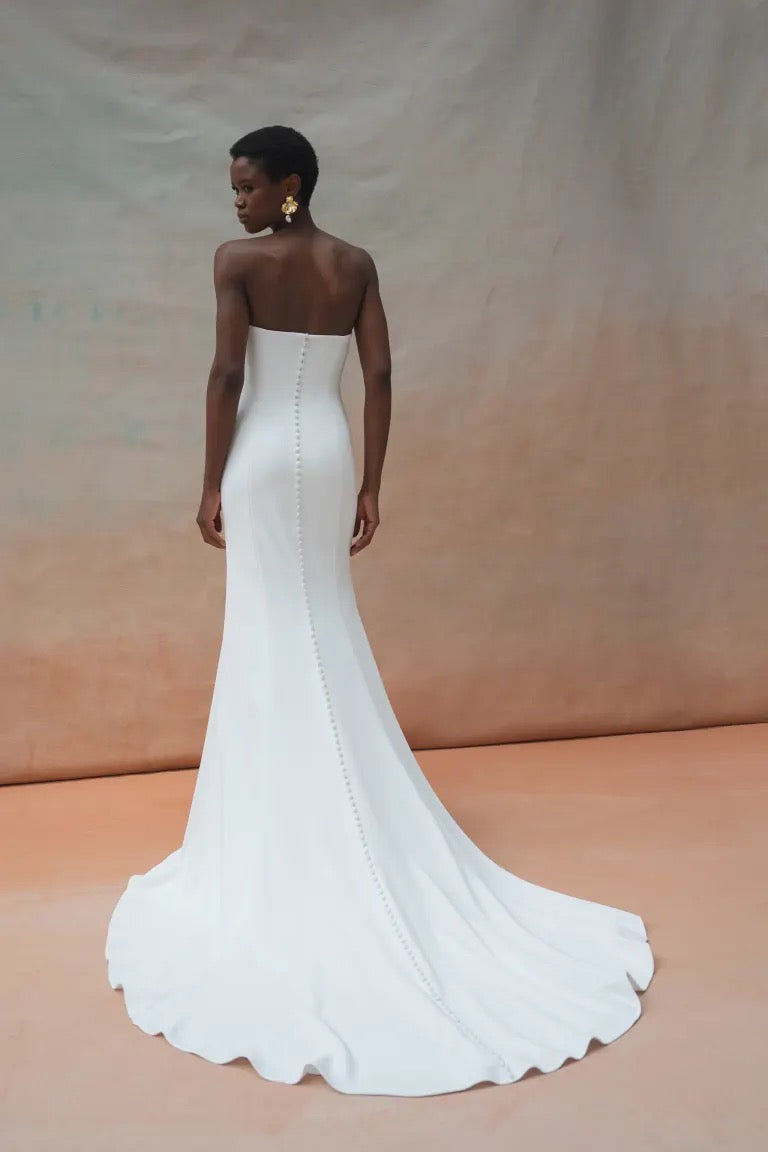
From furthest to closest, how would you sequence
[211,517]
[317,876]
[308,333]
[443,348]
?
→ [443,348] → [211,517] → [308,333] → [317,876]

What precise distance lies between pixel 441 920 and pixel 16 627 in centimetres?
225

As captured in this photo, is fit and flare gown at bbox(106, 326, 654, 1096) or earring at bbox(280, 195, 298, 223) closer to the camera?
fit and flare gown at bbox(106, 326, 654, 1096)

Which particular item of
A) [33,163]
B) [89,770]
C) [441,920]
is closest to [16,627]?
[89,770]

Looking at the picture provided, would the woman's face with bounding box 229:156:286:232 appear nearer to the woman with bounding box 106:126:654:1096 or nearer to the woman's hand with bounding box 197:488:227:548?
the woman with bounding box 106:126:654:1096

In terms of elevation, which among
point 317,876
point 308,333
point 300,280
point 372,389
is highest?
point 300,280

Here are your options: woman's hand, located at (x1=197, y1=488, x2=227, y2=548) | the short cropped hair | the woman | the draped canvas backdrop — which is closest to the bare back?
the woman

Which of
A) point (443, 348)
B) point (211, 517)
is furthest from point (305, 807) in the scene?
point (443, 348)

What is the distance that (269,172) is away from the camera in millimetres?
2488

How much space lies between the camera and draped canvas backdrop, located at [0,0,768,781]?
13.2 feet

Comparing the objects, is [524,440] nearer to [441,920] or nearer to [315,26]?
[315,26]

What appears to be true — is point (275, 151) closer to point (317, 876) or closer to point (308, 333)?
point (308, 333)

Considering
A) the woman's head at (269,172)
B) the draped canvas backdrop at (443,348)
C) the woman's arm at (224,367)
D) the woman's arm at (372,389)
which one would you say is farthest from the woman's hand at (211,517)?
the draped canvas backdrop at (443,348)

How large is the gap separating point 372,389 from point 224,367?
1.39 feet

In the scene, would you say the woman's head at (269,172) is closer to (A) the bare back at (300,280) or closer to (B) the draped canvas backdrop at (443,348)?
(A) the bare back at (300,280)
